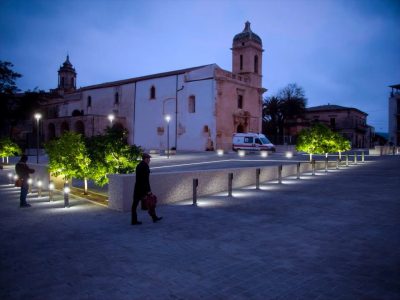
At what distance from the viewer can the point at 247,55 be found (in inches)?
1697

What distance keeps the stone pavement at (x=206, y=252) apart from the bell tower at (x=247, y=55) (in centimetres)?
3535

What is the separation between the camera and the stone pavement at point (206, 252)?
4.43 metres

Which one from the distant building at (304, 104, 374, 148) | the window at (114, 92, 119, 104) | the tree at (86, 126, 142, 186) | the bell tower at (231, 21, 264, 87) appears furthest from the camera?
the distant building at (304, 104, 374, 148)

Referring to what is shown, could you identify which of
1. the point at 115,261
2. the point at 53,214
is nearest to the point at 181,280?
the point at 115,261

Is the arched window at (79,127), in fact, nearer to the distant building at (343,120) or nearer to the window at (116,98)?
the window at (116,98)

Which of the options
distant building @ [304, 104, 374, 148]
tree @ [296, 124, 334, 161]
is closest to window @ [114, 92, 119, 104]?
tree @ [296, 124, 334, 161]

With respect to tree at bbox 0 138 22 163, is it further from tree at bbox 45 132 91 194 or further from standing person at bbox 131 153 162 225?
standing person at bbox 131 153 162 225

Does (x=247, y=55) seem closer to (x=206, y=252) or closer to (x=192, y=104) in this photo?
(x=192, y=104)

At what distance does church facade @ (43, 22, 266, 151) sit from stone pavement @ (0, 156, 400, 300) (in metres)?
29.7

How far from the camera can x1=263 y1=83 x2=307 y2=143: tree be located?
61.5 meters

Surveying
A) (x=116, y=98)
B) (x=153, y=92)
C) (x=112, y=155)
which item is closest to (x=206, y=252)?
(x=112, y=155)

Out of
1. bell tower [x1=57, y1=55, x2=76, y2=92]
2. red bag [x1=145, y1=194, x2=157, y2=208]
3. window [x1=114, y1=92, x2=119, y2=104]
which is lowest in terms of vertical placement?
red bag [x1=145, y1=194, x2=157, y2=208]

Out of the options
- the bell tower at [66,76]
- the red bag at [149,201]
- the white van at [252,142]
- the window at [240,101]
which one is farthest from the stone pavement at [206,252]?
the bell tower at [66,76]

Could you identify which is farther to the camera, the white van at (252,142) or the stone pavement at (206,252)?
the white van at (252,142)
